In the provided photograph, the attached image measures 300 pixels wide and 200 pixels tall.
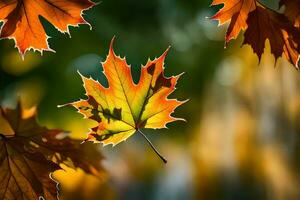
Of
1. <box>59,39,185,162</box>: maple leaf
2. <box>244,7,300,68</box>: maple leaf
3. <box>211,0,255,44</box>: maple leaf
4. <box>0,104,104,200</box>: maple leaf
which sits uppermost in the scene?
<box>211,0,255,44</box>: maple leaf

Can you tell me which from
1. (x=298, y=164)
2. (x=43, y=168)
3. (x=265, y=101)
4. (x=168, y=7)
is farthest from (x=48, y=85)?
(x=43, y=168)

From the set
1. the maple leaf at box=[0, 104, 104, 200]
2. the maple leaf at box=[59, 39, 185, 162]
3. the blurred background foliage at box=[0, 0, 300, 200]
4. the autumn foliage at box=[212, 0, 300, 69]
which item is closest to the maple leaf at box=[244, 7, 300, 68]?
the autumn foliage at box=[212, 0, 300, 69]

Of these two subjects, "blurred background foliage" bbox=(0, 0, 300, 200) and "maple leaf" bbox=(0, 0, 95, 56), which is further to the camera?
"blurred background foliage" bbox=(0, 0, 300, 200)

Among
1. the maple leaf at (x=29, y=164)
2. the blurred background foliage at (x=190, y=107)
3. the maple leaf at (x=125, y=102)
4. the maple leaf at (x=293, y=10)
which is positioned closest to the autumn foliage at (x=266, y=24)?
the maple leaf at (x=293, y=10)

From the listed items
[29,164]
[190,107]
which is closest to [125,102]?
[29,164]

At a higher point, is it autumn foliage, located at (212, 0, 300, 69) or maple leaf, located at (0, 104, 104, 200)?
autumn foliage, located at (212, 0, 300, 69)

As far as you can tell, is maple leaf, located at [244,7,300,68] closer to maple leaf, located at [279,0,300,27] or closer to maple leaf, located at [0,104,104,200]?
maple leaf, located at [279,0,300,27]

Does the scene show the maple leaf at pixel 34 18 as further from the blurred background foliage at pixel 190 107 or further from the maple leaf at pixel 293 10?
the blurred background foliage at pixel 190 107
